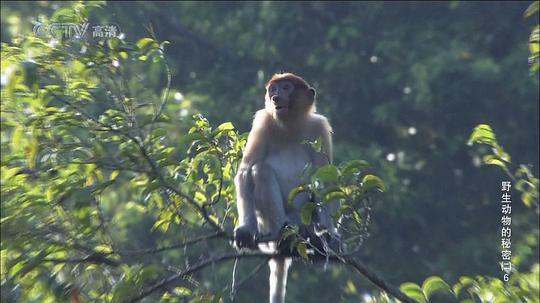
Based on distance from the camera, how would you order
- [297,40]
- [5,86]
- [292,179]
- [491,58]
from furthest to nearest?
[297,40] → [491,58] → [292,179] → [5,86]

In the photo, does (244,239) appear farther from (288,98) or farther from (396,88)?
(396,88)

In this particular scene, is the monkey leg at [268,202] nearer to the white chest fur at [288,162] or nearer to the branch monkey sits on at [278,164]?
the branch monkey sits on at [278,164]

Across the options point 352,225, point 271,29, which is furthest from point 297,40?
point 352,225

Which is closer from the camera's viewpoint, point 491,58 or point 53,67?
point 53,67

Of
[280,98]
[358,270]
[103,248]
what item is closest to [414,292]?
[358,270]

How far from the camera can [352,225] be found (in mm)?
5637

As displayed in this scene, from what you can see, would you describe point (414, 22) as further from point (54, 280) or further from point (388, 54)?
point (54, 280)

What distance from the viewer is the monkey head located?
8.53 m

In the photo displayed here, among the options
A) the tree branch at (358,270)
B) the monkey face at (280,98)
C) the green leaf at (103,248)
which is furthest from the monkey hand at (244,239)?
the tree branch at (358,270)

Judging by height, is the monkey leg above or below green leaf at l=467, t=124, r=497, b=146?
below

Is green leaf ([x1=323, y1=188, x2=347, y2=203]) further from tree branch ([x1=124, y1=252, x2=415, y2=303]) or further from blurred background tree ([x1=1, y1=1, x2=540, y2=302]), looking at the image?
blurred background tree ([x1=1, y1=1, x2=540, y2=302])

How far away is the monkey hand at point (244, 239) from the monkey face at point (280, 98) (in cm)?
127

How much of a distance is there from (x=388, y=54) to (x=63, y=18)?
11.6 meters

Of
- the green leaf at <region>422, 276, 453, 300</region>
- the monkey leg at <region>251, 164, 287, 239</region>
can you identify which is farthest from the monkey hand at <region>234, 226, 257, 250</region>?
the green leaf at <region>422, 276, 453, 300</region>
